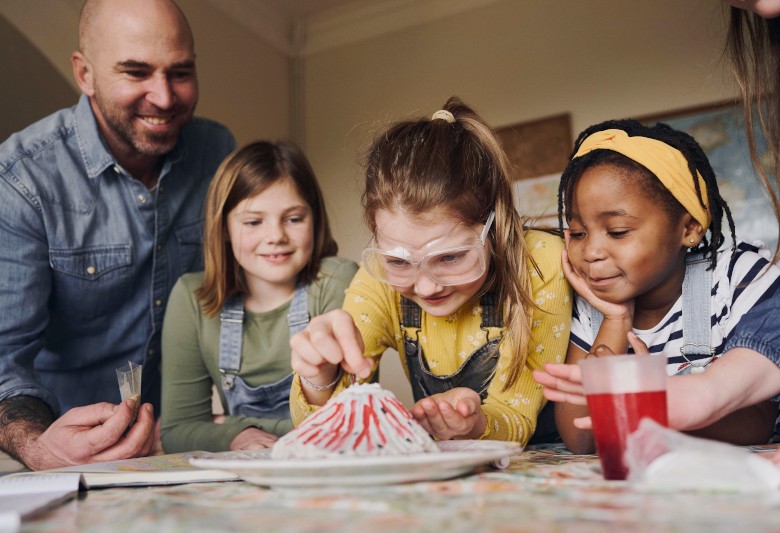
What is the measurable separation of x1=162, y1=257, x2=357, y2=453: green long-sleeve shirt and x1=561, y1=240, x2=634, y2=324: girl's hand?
77 cm

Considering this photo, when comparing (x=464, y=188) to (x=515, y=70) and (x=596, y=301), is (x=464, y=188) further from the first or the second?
(x=515, y=70)

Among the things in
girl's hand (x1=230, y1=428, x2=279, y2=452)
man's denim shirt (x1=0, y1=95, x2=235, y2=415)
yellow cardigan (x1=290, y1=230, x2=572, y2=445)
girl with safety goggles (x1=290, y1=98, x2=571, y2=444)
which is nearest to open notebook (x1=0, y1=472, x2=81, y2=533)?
girl with safety goggles (x1=290, y1=98, x2=571, y2=444)

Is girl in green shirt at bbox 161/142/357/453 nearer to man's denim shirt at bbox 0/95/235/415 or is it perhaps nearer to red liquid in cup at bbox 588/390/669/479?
man's denim shirt at bbox 0/95/235/415

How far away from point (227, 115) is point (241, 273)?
8.48 feet

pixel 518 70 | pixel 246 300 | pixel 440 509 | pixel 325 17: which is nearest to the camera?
pixel 440 509

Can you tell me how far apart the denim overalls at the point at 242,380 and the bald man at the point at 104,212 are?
0.37 meters

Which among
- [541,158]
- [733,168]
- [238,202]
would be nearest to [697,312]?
[238,202]

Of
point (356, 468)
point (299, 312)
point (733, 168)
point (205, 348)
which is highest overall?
point (733, 168)

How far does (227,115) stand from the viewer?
446 centimetres

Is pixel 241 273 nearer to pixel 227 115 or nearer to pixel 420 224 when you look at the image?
pixel 420 224

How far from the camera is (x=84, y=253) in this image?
2127 millimetres

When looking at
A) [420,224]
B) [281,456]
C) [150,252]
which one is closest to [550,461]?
[281,456]

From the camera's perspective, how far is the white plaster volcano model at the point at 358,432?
825 mm

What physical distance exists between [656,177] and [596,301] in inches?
10.8
